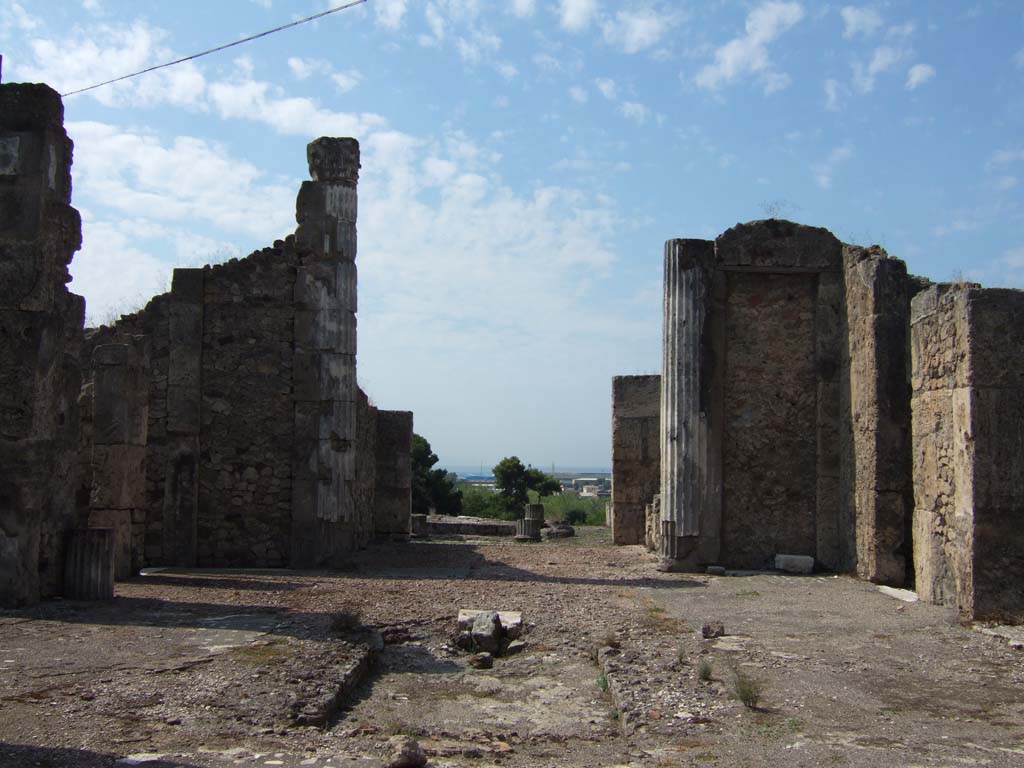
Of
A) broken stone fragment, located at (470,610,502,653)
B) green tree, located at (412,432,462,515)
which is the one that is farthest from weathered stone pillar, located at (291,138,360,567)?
green tree, located at (412,432,462,515)

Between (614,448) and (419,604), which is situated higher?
(614,448)

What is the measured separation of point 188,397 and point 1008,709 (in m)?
9.67

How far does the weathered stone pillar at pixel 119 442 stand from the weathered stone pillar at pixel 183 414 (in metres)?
1.02

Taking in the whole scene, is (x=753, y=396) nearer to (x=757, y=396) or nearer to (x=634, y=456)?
(x=757, y=396)

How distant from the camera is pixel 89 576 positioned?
813cm

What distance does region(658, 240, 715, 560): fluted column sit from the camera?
11164mm

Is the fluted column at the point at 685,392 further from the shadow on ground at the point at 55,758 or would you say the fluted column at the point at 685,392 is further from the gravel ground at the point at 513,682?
the shadow on ground at the point at 55,758

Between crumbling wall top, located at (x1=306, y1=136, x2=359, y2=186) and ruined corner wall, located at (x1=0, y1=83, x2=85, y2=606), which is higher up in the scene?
crumbling wall top, located at (x1=306, y1=136, x2=359, y2=186)

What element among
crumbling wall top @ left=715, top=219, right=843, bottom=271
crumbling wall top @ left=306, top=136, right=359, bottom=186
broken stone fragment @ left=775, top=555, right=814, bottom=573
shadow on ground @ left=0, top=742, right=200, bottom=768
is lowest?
shadow on ground @ left=0, top=742, right=200, bottom=768

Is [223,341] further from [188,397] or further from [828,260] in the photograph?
[828,260]

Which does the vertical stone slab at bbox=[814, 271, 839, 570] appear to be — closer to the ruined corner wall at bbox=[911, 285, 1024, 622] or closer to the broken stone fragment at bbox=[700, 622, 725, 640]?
the ruined corner wall at bbox=[911, 285, 1024, 622]

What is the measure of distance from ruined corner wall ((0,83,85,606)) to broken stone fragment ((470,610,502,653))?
11.8ft

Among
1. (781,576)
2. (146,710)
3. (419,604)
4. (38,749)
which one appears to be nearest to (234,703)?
(146,710)

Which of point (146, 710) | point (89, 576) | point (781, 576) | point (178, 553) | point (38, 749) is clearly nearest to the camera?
point (38, 749)
